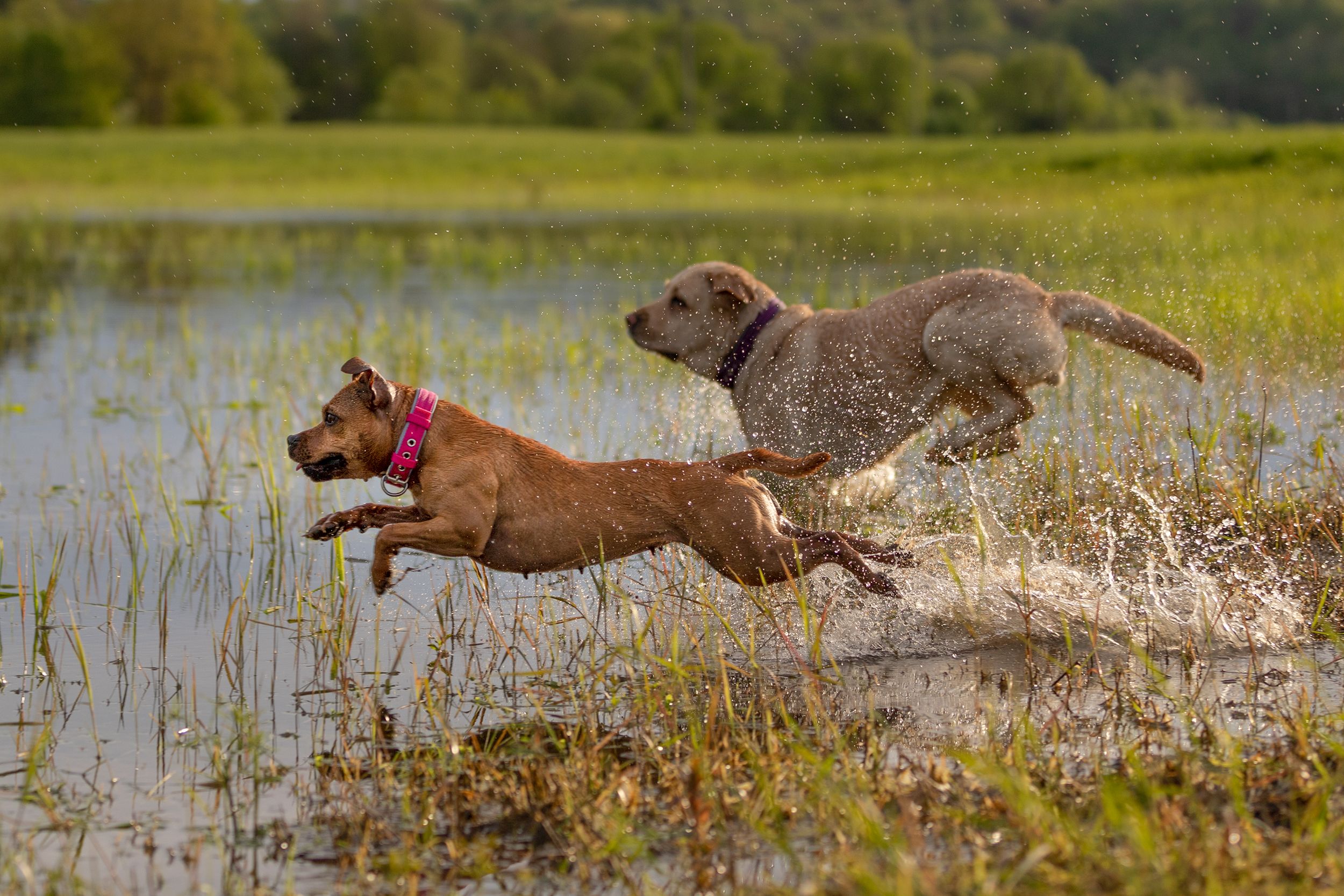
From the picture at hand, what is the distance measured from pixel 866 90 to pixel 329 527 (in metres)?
72.0

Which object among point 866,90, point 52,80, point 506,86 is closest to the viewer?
point 866,90

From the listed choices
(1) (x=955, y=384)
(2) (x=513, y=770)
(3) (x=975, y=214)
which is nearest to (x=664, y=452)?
(1) (x=955, y=384)

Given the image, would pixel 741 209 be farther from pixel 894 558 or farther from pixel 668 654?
pixel 668 654

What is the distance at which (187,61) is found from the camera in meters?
96.6

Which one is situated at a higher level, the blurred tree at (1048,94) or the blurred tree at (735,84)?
the blurred tree at (735,84)

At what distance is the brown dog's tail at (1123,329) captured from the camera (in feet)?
24.9

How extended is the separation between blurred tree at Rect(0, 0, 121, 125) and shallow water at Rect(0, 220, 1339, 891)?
262ft

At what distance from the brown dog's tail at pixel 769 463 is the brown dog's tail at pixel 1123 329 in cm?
221

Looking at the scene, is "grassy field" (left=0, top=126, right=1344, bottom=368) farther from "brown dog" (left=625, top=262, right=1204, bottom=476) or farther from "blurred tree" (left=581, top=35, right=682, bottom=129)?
"blurred tree" (left=581, top=35, right=682, bottom=129)

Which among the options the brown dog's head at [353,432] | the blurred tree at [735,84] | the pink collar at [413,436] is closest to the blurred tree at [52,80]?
the blurred tree at [735,84]

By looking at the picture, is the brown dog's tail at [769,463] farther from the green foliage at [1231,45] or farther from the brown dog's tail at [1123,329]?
the green foliage at [1231,45]

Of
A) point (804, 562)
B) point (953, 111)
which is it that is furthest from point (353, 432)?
point (953, 111)

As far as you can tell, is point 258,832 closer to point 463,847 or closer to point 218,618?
point 463,847

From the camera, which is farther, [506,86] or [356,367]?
[506,86]
